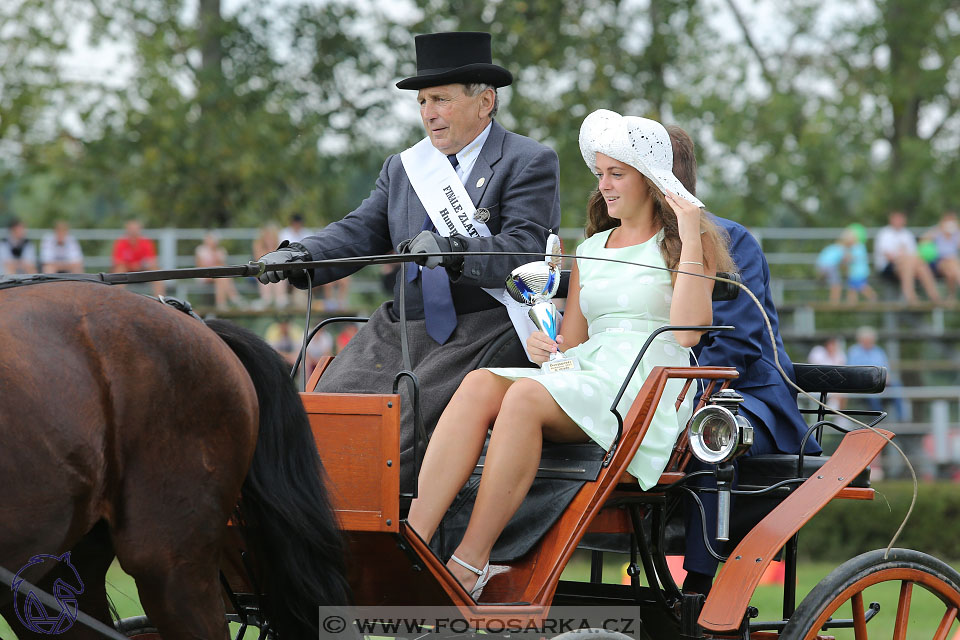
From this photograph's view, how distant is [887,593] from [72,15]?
46.5 ft

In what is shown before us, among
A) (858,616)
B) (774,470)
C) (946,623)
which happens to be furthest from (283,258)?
(946,623)

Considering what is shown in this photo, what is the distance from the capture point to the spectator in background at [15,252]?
→ 13.0 meters

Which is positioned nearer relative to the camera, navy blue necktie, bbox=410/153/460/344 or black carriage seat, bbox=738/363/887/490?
navy blue necktie, bbox=410/153/460/344

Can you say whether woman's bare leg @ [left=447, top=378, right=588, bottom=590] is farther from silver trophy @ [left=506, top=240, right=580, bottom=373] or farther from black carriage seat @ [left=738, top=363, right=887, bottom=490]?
black carriage seat @ [left=738, top=363, right=887, bottom=490]

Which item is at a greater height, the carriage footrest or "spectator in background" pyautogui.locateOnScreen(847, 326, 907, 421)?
the carriage footrest

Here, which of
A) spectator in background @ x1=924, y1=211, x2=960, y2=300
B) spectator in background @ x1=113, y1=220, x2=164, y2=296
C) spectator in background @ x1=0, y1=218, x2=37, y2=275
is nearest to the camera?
spectator in background @ x1=0, y1=218, x2=37, y2=275

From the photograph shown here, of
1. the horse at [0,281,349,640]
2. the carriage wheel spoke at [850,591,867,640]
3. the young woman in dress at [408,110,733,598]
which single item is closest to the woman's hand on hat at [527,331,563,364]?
the young woman in dress at [408,110,733,598]

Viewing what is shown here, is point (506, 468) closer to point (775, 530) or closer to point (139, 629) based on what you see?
point (775, 530)

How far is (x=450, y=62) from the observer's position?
11.9ft

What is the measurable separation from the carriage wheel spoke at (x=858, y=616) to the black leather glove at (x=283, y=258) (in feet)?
6.39

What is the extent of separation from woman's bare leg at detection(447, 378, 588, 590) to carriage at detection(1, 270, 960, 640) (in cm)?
12

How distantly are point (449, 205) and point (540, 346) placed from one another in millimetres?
521

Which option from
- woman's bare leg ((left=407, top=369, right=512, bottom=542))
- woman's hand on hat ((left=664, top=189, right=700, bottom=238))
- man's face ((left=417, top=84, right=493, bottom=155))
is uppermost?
man's face ((left=417, top=84, right=493, bottom=155))

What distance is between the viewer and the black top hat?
3.59 m
